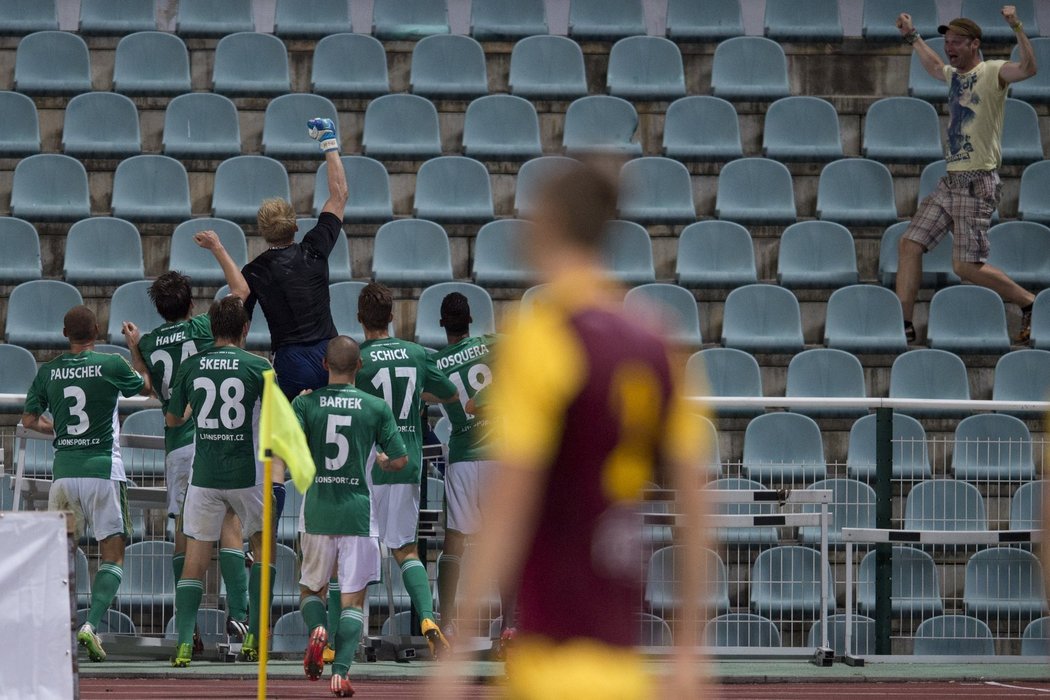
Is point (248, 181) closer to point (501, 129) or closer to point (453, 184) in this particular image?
point (453, 184)

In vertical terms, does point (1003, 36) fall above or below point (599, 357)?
above

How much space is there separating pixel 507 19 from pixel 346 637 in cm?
717

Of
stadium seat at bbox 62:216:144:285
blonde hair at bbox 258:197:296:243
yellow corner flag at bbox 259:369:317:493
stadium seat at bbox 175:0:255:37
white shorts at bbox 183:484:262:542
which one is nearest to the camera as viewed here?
yellow corner flag at bbox 259:369:317:493

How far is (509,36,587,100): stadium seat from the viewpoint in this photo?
12328 mm

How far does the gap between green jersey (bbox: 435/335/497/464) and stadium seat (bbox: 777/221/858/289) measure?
361cm

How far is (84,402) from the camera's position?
7898 millimetres

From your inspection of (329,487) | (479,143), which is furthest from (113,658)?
(479,143)

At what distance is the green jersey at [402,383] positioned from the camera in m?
7.77

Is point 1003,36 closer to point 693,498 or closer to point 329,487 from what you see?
point 329,487

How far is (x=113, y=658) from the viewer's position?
837 centimetres

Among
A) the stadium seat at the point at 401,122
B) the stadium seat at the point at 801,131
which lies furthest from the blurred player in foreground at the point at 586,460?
the stadium seat at the point at 801,131

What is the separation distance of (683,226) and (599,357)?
29.7 ft

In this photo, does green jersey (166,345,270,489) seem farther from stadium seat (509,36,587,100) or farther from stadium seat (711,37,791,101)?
stadium seat (711,37,791,101)

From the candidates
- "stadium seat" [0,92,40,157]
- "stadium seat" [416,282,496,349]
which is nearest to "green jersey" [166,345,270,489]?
"stadium seat" [416,282,496,349]
